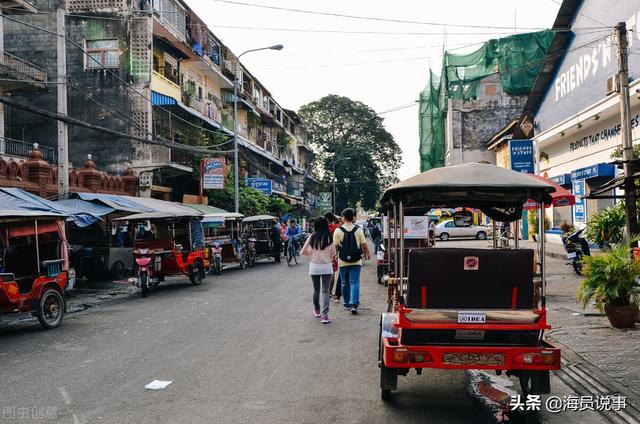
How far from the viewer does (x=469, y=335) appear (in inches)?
198

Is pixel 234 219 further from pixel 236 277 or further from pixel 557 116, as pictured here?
pixel 557 116

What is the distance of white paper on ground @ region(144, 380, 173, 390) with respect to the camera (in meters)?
5.69

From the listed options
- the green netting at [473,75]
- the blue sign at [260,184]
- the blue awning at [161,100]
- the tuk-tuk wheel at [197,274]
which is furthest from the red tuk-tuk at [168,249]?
the green netting at [473,75]

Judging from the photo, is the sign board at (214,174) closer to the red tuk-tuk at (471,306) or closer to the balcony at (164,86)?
the balcony at (164,86)

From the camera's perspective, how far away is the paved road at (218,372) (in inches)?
194

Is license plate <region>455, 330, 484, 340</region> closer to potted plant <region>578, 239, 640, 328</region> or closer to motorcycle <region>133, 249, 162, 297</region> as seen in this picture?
potted plant <region>578, 239, 640, 328</region>

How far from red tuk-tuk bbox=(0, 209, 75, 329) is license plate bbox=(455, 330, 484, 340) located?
7.08 m

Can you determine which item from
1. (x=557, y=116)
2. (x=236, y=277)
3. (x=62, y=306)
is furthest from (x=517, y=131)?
(x=62, y=306)

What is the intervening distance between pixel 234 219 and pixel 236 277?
14.0 feet

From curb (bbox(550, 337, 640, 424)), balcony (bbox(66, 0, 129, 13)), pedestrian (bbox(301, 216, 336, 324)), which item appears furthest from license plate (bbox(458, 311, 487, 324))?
balcony (bbox(66, 0, 129, 13))

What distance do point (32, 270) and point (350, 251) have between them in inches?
264

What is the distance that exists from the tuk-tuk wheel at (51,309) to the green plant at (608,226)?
1021 cm

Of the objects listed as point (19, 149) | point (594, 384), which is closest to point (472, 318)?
point (594, 384)

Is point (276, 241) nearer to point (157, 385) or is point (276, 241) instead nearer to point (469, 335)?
point (157, 385)
